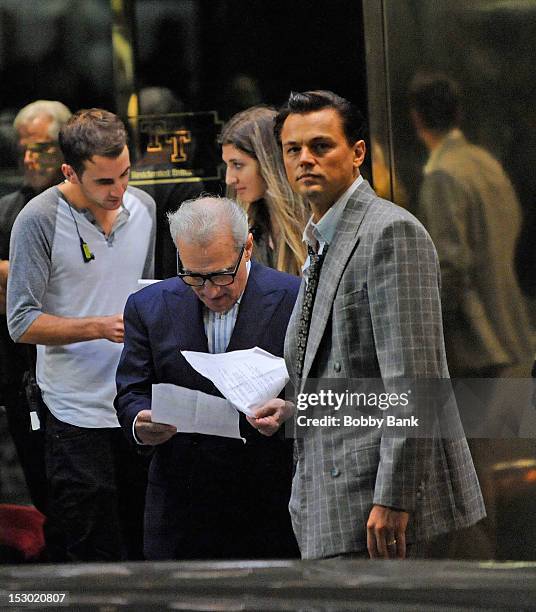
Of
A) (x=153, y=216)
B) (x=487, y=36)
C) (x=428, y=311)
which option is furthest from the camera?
(x=153, y=216)

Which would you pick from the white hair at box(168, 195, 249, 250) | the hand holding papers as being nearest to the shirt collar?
the white hair at box(168, 195, 249, 250)

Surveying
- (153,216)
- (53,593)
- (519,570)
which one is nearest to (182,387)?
(153,216)

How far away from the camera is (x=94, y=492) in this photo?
397 cm

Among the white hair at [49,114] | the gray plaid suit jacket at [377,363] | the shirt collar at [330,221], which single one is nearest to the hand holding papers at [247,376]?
the gray plaid suit jacket at [377,363]

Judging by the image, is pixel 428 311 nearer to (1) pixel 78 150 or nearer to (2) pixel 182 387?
(2) pixel 182 387

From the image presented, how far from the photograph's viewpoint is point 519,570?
3.76 meters

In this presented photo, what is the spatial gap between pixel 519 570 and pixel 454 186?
120 centimetres

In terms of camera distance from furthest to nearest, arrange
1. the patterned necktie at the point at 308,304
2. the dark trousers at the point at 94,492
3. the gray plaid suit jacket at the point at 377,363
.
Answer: the dark trousers at the point at 94,492
the patterned necktie at the point at 308,304
the gray plaid suit jacket at the point at 377,363

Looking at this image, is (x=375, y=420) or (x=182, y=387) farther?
(x=182, y=387)

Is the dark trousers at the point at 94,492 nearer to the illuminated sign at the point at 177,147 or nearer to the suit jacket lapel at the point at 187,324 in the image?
the suit jacket lapel at the point at 187,324

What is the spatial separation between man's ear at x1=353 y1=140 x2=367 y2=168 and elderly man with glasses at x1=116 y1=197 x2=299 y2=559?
40 cm

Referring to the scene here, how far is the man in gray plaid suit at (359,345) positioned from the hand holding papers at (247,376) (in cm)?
4

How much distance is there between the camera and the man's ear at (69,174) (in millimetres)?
3838

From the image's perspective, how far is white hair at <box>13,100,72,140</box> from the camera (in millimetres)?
3799
